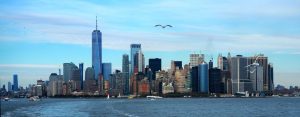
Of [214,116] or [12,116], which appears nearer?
[12,116]

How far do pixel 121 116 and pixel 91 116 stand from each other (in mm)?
5141

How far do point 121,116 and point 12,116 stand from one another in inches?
720

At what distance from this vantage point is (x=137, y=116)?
105 metres

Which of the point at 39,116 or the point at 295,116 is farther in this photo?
the point at 295,116

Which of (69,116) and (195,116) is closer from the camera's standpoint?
(69,116)

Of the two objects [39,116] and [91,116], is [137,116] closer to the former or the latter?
[91,116]

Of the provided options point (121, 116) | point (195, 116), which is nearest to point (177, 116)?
point (195, 116)

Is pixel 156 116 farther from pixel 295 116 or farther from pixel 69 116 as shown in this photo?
pixel 295 116

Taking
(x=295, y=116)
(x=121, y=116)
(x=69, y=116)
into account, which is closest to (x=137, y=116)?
(x=121, y=116)

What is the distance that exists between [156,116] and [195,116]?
8110mm

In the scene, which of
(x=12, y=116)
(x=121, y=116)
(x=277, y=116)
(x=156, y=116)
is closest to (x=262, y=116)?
(x=277, y=116)

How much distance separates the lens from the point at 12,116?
101 meters

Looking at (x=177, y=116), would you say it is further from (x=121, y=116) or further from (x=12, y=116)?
(x=12, y=116)

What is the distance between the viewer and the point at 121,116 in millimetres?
103812
